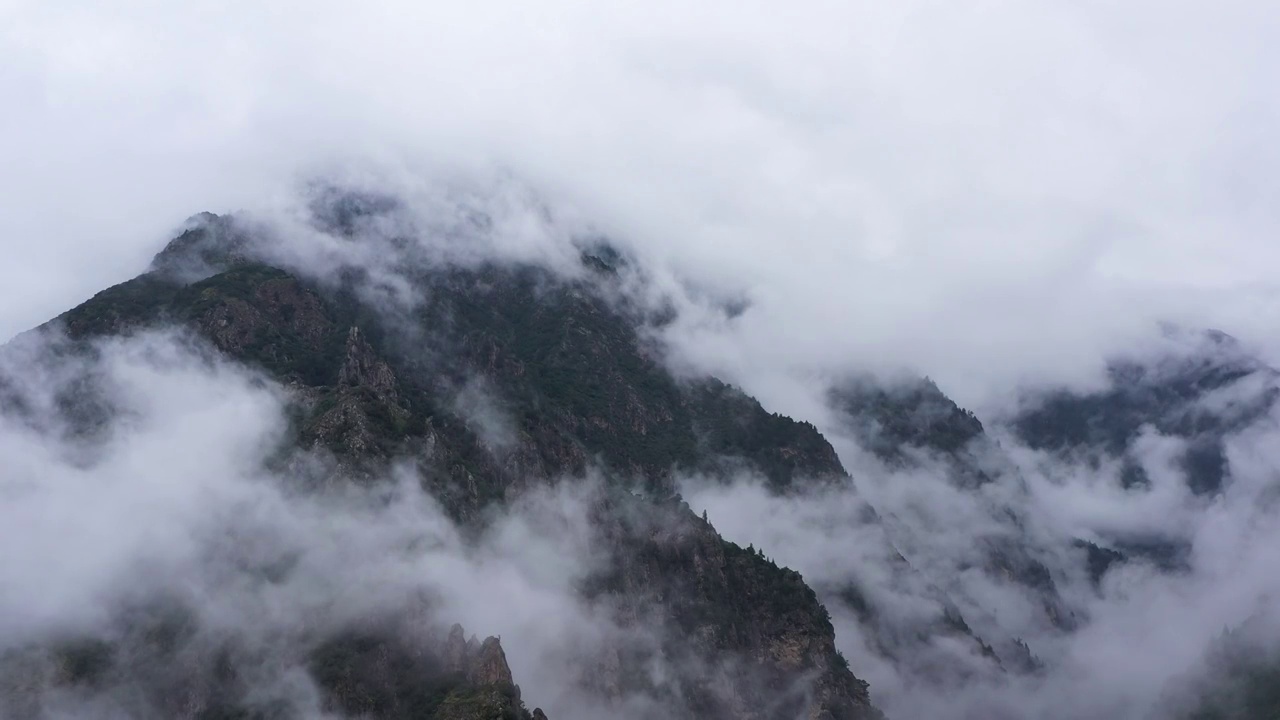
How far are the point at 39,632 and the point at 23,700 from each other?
1392cm

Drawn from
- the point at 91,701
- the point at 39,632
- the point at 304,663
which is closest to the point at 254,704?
the point at 304,663

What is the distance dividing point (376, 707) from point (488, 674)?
20.4m

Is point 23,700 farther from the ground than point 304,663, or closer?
closer

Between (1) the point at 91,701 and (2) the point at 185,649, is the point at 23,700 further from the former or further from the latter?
(2) the point at 185,649

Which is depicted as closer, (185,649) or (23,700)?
(23,700)

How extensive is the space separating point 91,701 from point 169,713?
12836 millimetres

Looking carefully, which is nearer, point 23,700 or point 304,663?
point 23,700

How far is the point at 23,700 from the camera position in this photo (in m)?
181

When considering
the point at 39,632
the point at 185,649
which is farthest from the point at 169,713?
the point at 39,632

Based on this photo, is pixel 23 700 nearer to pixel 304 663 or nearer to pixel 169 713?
pixel 169 713

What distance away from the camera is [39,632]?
191m

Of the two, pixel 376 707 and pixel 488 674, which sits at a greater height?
pixel 488 674

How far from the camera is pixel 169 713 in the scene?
615 ft

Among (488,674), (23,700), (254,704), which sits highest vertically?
(488,674)
